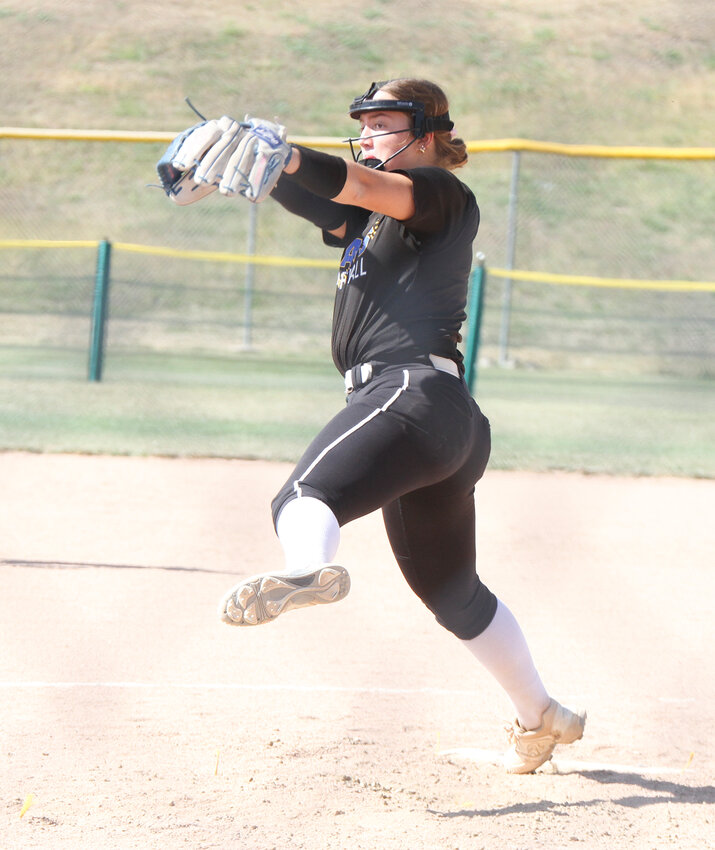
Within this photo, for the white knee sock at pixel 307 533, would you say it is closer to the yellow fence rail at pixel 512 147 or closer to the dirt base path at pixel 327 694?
the dirt base path at pixel 327 694

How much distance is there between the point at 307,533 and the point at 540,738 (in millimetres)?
976

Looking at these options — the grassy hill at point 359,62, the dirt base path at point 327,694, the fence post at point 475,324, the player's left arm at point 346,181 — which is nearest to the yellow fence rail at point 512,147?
the fence post at point 475,324

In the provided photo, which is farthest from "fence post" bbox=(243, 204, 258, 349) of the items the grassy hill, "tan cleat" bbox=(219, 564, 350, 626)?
"tan cleat" bbox=(219, 564, 350, 626)

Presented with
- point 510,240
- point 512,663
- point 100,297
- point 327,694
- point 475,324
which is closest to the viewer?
point 512,663

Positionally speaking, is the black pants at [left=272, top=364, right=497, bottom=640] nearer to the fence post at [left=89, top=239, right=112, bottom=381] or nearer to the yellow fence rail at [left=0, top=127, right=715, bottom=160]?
the yellow fence rail at [left=0, top=127, right=715, bottom=160]

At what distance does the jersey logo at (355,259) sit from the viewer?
256cm

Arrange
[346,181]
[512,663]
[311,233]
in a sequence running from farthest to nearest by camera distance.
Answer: [311,233], [512,663], [346,181]

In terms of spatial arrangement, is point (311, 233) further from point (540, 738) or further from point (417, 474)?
point (417, 474)

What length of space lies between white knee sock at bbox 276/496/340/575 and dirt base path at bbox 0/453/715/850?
1.85ft

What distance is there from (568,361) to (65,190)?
923cm

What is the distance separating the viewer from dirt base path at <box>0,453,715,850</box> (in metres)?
2.45

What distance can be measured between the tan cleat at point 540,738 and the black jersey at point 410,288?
94cm

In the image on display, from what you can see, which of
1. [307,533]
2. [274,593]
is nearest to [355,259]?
[307,533]

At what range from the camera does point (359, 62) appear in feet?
87.4
